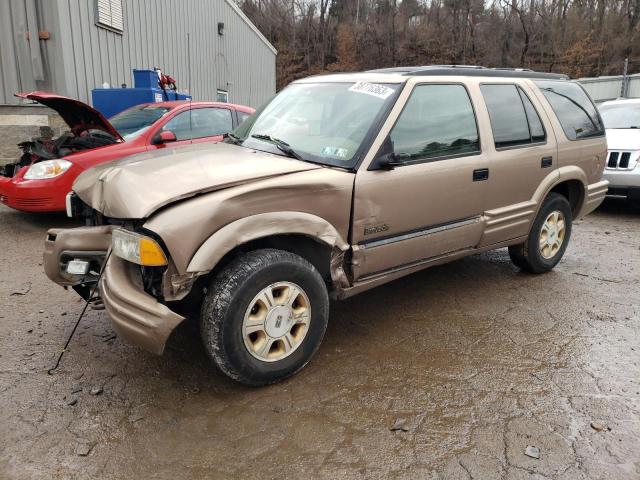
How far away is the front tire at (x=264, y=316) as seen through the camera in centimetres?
260

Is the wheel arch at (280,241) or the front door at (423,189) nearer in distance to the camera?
the wheel arch at (280,241)

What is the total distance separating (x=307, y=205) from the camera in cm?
289

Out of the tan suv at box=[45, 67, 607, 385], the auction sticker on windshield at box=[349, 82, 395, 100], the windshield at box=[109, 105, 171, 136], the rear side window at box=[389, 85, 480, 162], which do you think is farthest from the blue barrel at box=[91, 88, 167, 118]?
the rear side window at box=[389, 85, 480, 162]

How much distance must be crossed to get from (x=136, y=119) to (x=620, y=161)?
695 cm

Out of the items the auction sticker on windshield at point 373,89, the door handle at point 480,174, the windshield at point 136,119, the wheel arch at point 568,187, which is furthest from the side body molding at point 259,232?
the windshield at point 136,119

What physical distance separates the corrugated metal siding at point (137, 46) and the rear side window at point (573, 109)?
7.61 meters

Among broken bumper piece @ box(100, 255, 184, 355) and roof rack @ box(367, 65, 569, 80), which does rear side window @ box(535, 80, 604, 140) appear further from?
broken bumper piece @ box(100, 255, 184, 355)

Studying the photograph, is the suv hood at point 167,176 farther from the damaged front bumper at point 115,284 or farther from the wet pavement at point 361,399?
the wet pavement at point 361,399

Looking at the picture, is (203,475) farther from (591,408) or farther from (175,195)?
(591,408)

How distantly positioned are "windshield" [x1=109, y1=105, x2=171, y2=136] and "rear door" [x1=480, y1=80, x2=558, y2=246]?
425cm

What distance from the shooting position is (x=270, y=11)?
37188 millimetres

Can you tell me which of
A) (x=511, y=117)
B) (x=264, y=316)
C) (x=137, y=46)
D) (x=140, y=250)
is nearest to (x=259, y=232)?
(x=264, y=316)

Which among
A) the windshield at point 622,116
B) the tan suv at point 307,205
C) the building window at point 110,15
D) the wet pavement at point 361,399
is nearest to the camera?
the wet pavement at point 361,399

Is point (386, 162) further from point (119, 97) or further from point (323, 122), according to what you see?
point (119, 97)
